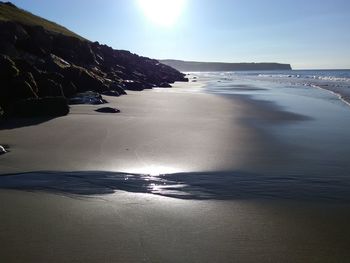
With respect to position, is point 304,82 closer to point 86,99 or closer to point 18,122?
point 86,99

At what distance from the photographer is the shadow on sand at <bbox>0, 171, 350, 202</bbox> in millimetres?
5957

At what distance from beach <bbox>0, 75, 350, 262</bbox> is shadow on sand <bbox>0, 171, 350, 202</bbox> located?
2cm

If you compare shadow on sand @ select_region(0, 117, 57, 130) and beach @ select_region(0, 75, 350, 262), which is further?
shadow on sand @ select_region(0, 117, 57, 130)

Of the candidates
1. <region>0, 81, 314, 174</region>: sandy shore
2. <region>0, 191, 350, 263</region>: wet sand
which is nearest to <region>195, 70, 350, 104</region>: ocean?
<region>0, 81, 314, 174</region>: sandy shore

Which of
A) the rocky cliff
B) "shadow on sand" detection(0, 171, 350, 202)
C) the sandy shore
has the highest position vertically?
the rocky cliff

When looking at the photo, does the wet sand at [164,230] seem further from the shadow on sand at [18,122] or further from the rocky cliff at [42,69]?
the rocky cliff at [42,69]

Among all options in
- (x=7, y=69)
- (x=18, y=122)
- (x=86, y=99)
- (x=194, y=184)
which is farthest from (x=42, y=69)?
(x=194, y=184)

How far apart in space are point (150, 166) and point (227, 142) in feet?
9.95

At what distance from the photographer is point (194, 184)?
21.3ft

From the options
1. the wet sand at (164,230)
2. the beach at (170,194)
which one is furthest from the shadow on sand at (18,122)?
the wet sand at (164,230)

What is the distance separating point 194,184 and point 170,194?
2.14 ft

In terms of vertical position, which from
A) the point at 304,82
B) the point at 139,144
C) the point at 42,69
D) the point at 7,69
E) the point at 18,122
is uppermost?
the point at 7,69

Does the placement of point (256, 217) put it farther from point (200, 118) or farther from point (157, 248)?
point (200, 118)

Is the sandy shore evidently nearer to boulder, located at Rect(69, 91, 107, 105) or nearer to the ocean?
boulder, located at Rect(69, 91, 107, 105)
